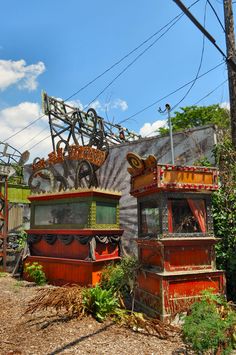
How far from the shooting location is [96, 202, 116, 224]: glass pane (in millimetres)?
11055

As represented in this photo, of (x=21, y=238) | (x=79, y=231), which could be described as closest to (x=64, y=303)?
(x=79, y=231)

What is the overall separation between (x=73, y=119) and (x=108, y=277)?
9747mm

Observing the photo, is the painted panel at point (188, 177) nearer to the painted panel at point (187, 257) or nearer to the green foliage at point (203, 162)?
the painted panel at point (187, 257)

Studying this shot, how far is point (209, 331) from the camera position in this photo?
5027 mm

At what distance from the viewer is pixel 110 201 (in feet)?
38.2

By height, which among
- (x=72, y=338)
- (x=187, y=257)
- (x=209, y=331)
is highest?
(x=187, y=257)

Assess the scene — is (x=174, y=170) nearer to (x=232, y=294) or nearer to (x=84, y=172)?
(x=232, y=294)

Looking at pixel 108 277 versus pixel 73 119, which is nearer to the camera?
pixel 108 277

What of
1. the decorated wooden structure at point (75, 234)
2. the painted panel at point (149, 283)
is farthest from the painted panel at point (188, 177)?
the decorated wooden structure at point (75, 234)

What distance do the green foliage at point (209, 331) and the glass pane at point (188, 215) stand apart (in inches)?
76.1

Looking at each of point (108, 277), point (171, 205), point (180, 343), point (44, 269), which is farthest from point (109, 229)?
point (180, 343)

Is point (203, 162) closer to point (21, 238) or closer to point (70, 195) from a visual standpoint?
point (70, 195)

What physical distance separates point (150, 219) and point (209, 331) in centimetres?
331

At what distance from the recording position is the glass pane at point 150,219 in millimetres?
7617
